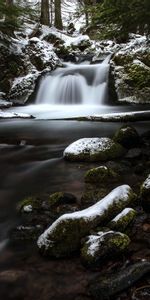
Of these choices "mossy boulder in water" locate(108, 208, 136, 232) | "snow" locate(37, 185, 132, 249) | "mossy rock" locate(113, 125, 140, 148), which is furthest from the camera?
"mossy rock" locate(113, 125, 140, 148)

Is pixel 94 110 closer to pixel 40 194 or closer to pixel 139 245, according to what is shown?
pixel 40 194

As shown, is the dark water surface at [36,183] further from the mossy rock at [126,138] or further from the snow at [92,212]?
the mossy rock at [126,138]

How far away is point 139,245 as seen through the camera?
419 cm

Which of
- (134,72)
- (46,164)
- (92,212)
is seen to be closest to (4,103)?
(134,72)

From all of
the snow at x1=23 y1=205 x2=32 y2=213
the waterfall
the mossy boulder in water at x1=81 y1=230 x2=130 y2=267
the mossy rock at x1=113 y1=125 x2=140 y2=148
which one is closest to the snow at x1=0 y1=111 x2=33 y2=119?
the waterfall

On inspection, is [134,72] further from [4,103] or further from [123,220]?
[123,220]

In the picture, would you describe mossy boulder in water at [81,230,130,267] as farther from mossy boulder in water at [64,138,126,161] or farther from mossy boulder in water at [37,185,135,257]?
mossy boulder in water at [64,138,126,161]

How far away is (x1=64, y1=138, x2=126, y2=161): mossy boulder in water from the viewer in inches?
293

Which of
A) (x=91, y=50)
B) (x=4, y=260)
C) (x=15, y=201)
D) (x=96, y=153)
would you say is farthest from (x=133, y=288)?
(x=91, y=50)

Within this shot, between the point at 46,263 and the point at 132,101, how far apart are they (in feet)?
38.6

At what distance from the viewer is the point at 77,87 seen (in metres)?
16.6

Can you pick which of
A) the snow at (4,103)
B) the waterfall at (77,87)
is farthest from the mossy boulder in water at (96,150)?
the snow at (4,103)

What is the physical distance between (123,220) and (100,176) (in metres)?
1.93

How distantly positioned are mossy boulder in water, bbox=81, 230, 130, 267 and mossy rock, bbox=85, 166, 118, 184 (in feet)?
7.42
